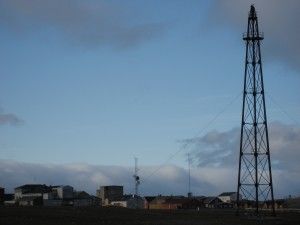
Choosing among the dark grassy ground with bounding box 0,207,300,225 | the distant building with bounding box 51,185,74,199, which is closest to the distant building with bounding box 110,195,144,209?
the distant building with bounding box 51,185,74,199

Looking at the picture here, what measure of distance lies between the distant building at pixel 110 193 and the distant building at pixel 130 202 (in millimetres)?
3064

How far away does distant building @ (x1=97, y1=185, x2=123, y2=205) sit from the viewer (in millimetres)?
159375

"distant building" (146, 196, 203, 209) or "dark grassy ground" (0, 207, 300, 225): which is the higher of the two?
"distant building" (146, 196, 203, 209)

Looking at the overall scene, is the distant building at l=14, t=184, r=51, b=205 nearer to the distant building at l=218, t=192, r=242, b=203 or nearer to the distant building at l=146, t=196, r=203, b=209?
the distant building at l=146, t=196, r=203, b=209

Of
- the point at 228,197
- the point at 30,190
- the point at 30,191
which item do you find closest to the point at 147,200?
the point at 228,197

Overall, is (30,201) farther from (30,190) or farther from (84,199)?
(30,190)

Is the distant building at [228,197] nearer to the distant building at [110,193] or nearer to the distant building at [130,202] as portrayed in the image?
the distant building at [130,202]

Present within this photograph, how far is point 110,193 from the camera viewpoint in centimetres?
16100

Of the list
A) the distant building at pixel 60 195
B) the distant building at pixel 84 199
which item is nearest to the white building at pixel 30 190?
the distant building at pixel 60 195

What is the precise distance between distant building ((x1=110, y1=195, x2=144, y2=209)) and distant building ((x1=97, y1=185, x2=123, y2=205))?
121 inches

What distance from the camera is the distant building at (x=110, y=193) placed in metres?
159

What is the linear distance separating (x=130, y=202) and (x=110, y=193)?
16.6 m

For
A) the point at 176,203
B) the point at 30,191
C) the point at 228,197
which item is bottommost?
the point at 176,203

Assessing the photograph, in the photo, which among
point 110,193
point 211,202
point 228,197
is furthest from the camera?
point 110,193
